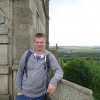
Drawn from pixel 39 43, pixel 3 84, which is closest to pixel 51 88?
pixel 39 43

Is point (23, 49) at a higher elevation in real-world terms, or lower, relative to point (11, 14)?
lower

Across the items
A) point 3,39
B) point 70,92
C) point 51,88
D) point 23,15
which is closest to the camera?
point 51,88

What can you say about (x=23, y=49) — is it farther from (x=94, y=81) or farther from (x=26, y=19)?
(x=94, y=81)

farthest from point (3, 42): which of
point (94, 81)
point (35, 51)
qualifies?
point (94, 81)

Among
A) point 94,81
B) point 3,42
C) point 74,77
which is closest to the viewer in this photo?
point 3,42

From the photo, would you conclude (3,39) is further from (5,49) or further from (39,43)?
(39,43)

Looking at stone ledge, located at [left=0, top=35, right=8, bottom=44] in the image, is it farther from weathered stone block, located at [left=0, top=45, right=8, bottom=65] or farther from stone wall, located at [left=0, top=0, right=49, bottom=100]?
weathered stone block, located at [left=0, top=45, right=8, bottom=65]

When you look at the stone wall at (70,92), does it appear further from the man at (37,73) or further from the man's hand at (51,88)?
the man's hand at (51,88)

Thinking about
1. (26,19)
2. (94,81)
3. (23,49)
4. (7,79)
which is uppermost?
(26,19)

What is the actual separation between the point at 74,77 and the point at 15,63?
8013 mm

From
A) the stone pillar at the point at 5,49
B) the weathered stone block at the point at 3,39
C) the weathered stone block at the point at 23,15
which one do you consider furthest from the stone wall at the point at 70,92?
the weathered stone block at the point at 23,15

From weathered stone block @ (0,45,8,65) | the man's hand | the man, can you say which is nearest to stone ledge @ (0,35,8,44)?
weathered stone block @ (0,45,8,65)

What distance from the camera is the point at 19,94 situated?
542cm

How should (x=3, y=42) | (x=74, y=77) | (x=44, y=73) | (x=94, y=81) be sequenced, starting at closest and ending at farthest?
(x=44, y=73), (x=3, y=42), (x=74, y=77), (x=94, y=81)
